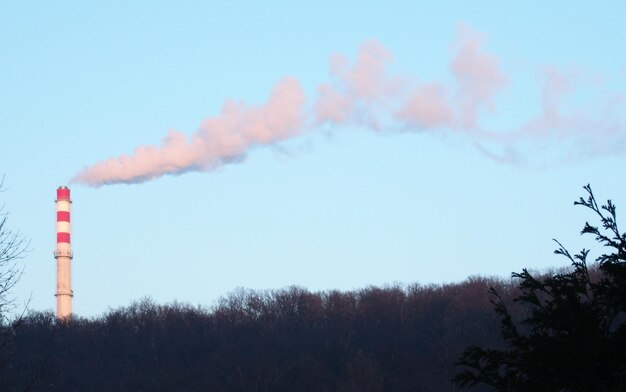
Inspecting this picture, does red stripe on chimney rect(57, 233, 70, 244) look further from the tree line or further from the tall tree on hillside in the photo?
the tall tree on hillside

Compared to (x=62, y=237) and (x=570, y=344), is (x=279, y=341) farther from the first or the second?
(x=570, y=344)

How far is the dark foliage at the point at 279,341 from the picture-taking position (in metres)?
50.9

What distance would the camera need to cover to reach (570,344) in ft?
19.8

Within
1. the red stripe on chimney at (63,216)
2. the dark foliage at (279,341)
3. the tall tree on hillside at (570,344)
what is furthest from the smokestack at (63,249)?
the tall tree on hillside at (570,344)

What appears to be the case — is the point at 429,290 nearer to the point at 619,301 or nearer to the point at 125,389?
the point at 125,389

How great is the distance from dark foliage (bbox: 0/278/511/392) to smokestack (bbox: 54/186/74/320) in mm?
2424

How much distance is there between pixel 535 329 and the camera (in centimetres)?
641

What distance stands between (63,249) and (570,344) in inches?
1819

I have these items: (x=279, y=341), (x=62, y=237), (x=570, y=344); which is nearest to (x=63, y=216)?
(x=62, y=237)

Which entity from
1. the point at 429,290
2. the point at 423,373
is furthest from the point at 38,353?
the point at 429,290

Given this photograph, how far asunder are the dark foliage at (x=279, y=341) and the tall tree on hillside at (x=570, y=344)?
3994cm

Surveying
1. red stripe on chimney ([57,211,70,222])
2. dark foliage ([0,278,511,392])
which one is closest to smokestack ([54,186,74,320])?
red stripe on chimney ([57,211,70,222])

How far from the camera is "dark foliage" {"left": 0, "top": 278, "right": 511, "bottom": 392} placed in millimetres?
50938

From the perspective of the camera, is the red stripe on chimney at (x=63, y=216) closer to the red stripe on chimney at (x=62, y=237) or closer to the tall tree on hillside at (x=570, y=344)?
the red stripe on chimney at (x=62, y=237)
